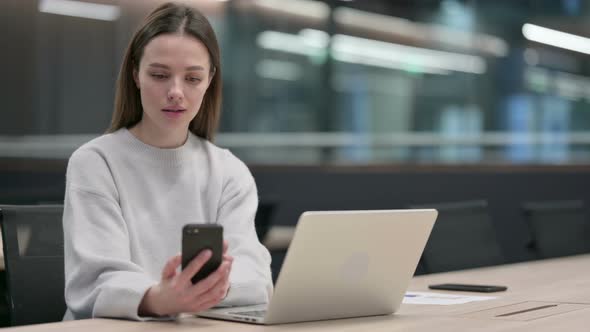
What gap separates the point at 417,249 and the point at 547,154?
565 cm

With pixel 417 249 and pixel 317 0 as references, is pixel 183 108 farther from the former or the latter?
pixel 317 0

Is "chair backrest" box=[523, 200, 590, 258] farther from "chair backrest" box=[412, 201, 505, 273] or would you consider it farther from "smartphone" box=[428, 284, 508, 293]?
"smartphone" box=[428, 284, 508, 293]

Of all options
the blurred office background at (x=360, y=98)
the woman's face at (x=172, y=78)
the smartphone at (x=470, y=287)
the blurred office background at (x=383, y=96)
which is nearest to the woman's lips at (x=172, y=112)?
the woman's face at (x=172, y=78)

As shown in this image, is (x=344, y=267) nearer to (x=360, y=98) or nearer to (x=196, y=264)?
(x=196, y=264)

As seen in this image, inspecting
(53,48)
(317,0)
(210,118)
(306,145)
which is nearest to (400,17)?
(317,0)

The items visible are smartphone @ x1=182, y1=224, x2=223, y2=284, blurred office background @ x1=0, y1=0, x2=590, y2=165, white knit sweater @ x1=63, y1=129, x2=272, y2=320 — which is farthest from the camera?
blurred office background @ x1=0, y1=0, x2=590, y2=165

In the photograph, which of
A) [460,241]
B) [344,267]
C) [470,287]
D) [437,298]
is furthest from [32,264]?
[460,241]

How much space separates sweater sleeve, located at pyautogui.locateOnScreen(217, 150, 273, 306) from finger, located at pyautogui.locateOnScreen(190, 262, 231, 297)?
0.30 m

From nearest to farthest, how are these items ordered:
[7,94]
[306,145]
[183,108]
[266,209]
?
[183,108], [266,209], [7,94], [306,145]

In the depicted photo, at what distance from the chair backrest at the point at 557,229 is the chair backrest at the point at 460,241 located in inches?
17.6

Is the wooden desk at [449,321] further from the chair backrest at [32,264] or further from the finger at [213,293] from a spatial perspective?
the chair backrest at [32,264]

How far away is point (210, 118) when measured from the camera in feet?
7.13

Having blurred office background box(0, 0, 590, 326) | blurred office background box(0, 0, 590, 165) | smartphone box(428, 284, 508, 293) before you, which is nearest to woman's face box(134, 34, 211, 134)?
smartphone box(428, 284, 508, 293)

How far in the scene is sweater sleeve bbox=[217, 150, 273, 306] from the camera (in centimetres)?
191
